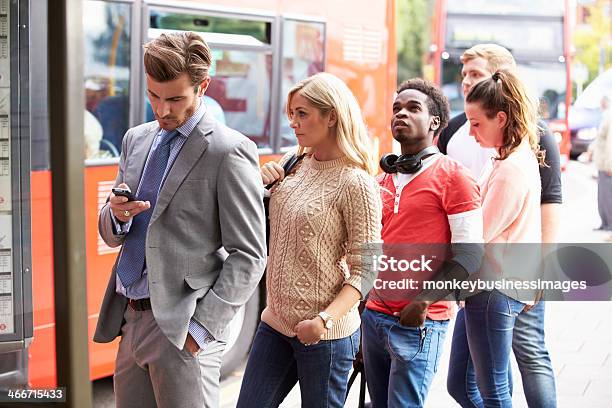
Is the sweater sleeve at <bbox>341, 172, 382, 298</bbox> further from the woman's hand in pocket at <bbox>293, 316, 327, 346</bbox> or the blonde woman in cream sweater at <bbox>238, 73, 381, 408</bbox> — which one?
the woman's hand in pocket at <bbox>293, 316, 327, 346</bbox>

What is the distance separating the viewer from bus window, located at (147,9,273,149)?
5414 mm

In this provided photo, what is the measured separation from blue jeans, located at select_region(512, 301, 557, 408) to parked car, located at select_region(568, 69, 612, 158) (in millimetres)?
1345

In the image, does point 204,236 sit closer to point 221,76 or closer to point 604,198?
point 221,76

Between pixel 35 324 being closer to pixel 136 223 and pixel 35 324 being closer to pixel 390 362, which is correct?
pixel 136 223

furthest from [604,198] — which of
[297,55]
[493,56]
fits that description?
[297,55]

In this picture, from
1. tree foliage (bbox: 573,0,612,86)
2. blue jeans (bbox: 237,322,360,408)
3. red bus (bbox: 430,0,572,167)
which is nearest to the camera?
blue jeans (bbox: 237,322,360,408)

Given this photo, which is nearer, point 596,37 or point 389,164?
point 389,164

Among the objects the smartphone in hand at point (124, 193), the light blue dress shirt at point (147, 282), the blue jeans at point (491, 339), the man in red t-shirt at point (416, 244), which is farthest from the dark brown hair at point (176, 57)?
the blue jeans at point (491, 339)

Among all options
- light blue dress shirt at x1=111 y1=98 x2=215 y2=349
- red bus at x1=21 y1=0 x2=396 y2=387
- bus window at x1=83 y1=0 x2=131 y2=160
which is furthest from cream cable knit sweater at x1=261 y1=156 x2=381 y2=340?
bus window at x1=83 y1=0 x2=131 y2=160

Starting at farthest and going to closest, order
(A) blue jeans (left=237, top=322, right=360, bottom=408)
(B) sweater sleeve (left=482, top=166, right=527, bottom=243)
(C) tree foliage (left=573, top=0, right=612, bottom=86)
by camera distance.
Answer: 1. (C) tree foliage (left=573, top=0, right=612, bottom=86)
2. (B) sweater sleeve (left=482, top=166, right=527, bottom=243)
3. (A) blue jeans (left=237, top=322, right=360, bottom=408)

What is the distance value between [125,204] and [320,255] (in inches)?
26.0

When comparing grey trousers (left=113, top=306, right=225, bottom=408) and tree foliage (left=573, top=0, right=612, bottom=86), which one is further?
tree foliage (left=573, top=0, right=612, bottom=86)

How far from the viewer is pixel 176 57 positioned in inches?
113

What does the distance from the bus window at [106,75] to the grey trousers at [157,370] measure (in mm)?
1987
